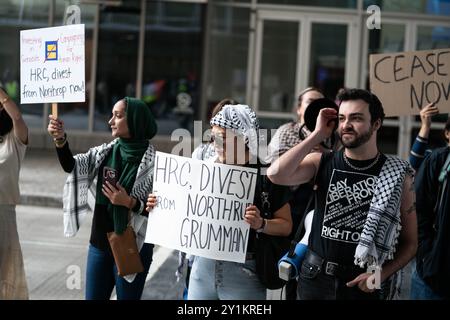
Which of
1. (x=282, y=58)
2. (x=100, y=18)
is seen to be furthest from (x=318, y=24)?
(x=100, y=18)

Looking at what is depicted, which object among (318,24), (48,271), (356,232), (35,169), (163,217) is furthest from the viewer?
(318,24)

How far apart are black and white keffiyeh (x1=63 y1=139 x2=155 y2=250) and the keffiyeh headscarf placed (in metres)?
0.70

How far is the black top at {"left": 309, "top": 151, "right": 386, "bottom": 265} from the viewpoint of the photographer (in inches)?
153

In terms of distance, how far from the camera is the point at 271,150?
5.02 m

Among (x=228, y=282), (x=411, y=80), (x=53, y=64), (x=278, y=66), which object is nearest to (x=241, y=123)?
(x=228, y=282)

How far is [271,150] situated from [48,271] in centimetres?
358

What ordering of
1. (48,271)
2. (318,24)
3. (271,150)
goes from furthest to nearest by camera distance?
(318,24) < (48,271) < (271,150)

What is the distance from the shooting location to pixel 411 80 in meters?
5.22

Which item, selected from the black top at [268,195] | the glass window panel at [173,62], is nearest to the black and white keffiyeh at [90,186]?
the black top at [268,195]

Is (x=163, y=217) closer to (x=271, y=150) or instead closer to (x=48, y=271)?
(x=271, y=150)

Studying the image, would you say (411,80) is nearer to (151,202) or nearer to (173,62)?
(151,202)

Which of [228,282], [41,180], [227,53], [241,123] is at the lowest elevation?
[41,180]

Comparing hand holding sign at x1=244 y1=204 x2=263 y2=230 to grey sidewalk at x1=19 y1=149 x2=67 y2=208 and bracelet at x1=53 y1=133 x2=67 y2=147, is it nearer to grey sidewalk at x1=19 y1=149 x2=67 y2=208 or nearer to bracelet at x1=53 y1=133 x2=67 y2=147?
bracelet at x1=53 y1=133 x2=67 y2=147

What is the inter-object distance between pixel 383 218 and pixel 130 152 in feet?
5.25
